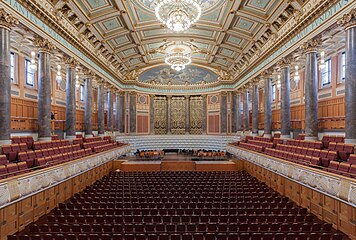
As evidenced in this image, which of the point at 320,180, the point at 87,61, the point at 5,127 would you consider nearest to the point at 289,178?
the point at 320,180

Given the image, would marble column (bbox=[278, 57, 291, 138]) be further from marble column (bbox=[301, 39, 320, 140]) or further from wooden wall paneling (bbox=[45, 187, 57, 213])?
wooden wall paneling (bbox=[45, 187, 57, 213])

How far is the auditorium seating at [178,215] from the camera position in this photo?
479 cm

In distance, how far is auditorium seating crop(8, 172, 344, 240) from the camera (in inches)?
189

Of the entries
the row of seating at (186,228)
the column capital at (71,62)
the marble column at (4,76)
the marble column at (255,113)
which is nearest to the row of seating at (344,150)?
the row of seating at (186,228)

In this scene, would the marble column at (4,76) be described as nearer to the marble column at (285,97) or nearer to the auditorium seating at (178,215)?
the auditorium seating at (178,215)

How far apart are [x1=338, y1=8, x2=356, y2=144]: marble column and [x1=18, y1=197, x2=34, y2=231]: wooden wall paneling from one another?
11.5 metres

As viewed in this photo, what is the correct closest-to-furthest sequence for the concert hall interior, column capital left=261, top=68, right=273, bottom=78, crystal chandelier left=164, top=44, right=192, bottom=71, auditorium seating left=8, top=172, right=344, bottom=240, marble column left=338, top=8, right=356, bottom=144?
auditorium seating left=8, top=172, right=344, bottom=240 → the concert hall interior → marble column left=338, top=8, right=356, bottom=144 → column capital left=261, top=68, right=273, bottom=78 → crystal chandelier left=164, top=44, right=192, bottom=71

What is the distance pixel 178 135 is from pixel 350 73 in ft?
67.2

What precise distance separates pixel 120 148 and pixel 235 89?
15004 millimetres

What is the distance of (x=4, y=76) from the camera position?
8820 millimetres

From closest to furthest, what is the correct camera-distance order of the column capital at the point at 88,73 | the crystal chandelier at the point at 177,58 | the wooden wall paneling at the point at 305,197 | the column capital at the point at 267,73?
the wooden wall paneling at the point at 305,197
the column capital at the point at 88,73
the column capital at the point at 267,73
the crystal chandelier at the point at 177,58

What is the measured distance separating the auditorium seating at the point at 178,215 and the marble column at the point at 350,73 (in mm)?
4186

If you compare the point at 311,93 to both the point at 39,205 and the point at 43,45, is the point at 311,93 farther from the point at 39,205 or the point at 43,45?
the point at 43,45

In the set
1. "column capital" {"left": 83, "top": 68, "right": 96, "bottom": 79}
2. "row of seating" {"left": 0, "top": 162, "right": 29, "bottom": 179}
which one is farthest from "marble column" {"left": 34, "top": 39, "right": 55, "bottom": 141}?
"column capital" {"left": 83, "top": 68, "right": 96, "bottom": 79}
